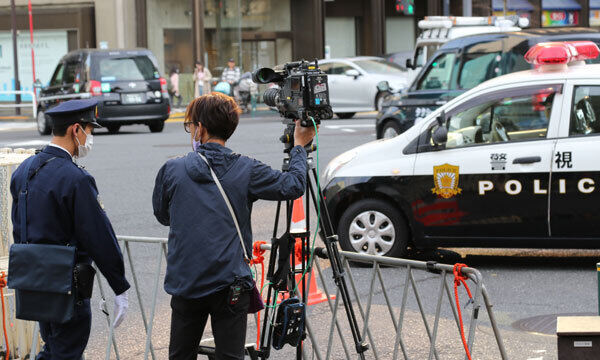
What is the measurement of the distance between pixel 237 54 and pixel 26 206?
31809 millimetres

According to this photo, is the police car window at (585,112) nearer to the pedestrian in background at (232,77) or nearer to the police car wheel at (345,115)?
the police car wheel at (345,115)

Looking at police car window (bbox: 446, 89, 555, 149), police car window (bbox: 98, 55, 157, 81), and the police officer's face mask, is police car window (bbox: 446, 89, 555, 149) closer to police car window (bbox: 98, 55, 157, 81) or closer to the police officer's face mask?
the police officer's face mask

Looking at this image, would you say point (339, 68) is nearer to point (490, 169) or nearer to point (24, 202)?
point (490, 169)

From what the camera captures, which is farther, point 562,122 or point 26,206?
point 562,122

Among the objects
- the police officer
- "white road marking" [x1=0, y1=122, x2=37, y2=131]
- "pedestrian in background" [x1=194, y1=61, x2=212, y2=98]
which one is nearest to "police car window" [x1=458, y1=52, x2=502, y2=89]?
the police officer

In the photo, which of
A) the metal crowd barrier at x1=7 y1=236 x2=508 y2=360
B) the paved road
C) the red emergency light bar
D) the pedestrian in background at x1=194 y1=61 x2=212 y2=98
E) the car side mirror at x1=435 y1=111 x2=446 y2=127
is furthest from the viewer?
the pedestrian in background at x1=194 y1=61 x2=212 y2=98

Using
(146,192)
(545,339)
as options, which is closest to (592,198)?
(545,339)

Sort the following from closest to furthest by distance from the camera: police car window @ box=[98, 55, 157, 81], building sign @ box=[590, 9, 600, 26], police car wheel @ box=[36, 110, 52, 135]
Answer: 1. police car window @ box=[98, 55, 157, 81]
2. police car wheel @ box=[36, 110, 52, 135]
3. building sign @ box=[590, 9, 600, 26]

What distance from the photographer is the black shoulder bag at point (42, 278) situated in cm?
446

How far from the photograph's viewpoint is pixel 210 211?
13.9 feet

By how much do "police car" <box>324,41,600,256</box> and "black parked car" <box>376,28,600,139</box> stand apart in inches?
241

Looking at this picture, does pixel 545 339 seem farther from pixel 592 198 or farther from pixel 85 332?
pixel 85 332

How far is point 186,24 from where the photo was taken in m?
36.2

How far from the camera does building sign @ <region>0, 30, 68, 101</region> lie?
3512cm
